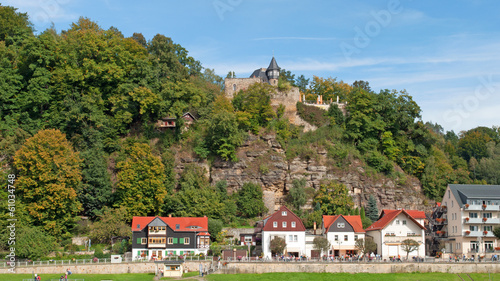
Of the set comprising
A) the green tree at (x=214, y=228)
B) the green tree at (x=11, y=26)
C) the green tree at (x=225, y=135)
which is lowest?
the green tree at (x=214, y=228)

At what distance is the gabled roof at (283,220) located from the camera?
63.3 meters

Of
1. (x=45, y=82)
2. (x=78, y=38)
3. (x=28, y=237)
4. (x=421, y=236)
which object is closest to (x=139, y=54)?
(x=78, y=38)

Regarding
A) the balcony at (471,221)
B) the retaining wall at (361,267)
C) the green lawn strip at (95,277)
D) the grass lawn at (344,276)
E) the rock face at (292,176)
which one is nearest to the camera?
the green lawn strip at (95,277)

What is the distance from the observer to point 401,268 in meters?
57.1

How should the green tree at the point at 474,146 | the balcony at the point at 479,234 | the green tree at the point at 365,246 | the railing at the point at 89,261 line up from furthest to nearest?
the green tree at the point at 474,146 → the balcony at the point at 479,234 → the green tree at the point at 365,246 → the railing at the point at 89,261

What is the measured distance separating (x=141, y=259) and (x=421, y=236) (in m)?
31.1

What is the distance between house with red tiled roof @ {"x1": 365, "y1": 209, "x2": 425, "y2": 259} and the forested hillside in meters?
6.58

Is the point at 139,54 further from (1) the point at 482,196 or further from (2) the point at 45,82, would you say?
(1) the point at 482,196

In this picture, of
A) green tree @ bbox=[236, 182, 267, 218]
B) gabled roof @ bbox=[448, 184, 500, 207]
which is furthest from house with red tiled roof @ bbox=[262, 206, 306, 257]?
gabled roof @ bbox=[448, 184, 500, 207]

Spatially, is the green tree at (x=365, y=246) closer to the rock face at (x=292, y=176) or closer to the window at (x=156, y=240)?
the rock face at (x=292, y=176)

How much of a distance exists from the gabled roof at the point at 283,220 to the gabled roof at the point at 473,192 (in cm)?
1909

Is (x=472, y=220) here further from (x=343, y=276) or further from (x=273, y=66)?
(x=273, y=66)

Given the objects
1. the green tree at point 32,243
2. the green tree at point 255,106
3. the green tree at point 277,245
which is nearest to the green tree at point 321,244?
the green tree at point 277,245

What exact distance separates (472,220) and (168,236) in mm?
34311
